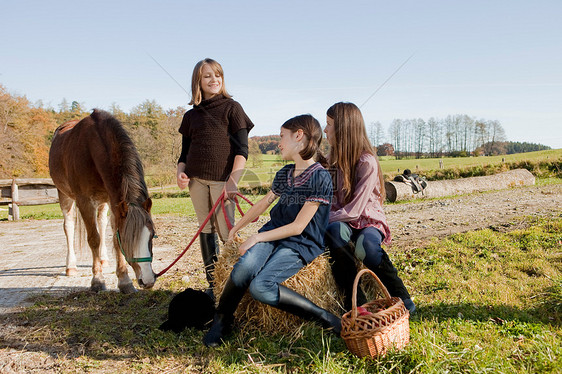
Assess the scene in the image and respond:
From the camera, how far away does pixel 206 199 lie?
3.42m

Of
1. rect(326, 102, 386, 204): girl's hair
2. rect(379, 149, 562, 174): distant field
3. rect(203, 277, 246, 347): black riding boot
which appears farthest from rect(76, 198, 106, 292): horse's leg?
rect(379, 149, 562, 174): distant field

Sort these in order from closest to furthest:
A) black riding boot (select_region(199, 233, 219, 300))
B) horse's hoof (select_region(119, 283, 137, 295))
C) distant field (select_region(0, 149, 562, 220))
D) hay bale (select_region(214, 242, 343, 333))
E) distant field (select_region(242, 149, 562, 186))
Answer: hay bale (select_region(214, 242, 343, 333)) → black riding boot (select_region(199, 233, 219, 300)) → horse's hoof (select_region(119, 283, 137, 295)) → distant field (select_region(0, 149, 562, 220)) → distant field (select_region(242, 149, 562, 186))

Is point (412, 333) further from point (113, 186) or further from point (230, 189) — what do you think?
point (113, 186)

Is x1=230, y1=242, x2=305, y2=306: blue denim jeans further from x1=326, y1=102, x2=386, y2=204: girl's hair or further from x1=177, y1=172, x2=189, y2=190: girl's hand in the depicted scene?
x1=177, y1=172, x2=189, y2=190: girl's hand

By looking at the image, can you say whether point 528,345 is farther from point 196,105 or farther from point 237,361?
point 196,105

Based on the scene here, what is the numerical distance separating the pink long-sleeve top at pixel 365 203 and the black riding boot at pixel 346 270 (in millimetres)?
222

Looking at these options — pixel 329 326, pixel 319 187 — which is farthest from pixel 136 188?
pixel 329 326

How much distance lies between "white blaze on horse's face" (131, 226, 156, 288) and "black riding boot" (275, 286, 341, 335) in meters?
1.18

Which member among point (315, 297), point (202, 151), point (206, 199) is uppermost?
point (202, 151)

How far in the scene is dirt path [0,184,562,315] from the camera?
452cm

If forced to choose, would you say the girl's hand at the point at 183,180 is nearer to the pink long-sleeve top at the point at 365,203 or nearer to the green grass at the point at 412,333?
the green grass at the point at 412,333

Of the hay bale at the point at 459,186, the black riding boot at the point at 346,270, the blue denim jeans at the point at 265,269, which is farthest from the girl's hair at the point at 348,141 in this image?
the hay bale at the point at 459,186

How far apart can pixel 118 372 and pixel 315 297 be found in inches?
55.6

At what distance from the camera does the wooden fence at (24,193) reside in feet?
43.9
